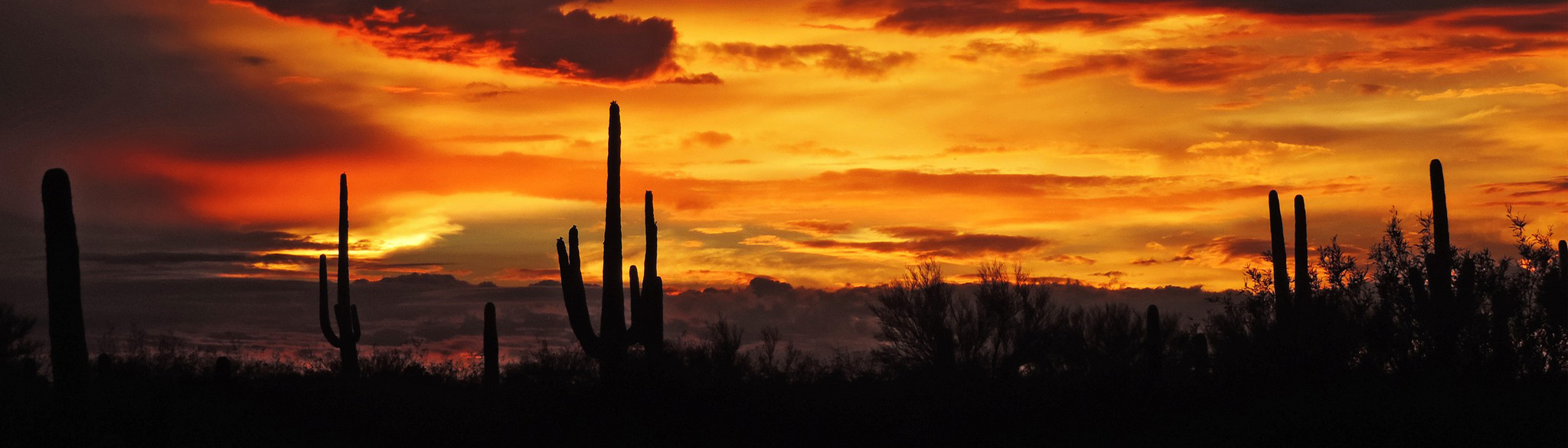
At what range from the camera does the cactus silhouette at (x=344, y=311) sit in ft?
107

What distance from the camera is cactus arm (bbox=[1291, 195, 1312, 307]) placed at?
27594mm

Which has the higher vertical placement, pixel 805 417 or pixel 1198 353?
pixel 1198 353

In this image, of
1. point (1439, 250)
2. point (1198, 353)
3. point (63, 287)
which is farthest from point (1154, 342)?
point (63, 287)

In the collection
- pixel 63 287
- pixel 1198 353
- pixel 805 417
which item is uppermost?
pixel 63 287

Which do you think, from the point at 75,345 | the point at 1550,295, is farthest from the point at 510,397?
the point at 1550,295

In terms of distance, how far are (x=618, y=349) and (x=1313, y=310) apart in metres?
13.9

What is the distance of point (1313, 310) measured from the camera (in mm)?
26766

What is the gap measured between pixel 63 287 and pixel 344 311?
13276mm

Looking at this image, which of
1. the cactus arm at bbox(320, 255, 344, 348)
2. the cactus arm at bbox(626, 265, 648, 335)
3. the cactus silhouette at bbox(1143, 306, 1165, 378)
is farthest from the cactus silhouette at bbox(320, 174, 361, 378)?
the cactus silhouette at bbox(1143, 306, 1165, 378)

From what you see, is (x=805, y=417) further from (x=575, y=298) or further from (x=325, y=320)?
(x=325, y=320)

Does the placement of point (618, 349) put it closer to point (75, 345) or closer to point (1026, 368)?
point (75, 345)

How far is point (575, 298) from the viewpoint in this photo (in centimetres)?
2475

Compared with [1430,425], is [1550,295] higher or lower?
higher

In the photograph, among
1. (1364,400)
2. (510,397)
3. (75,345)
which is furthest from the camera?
(510,397)
